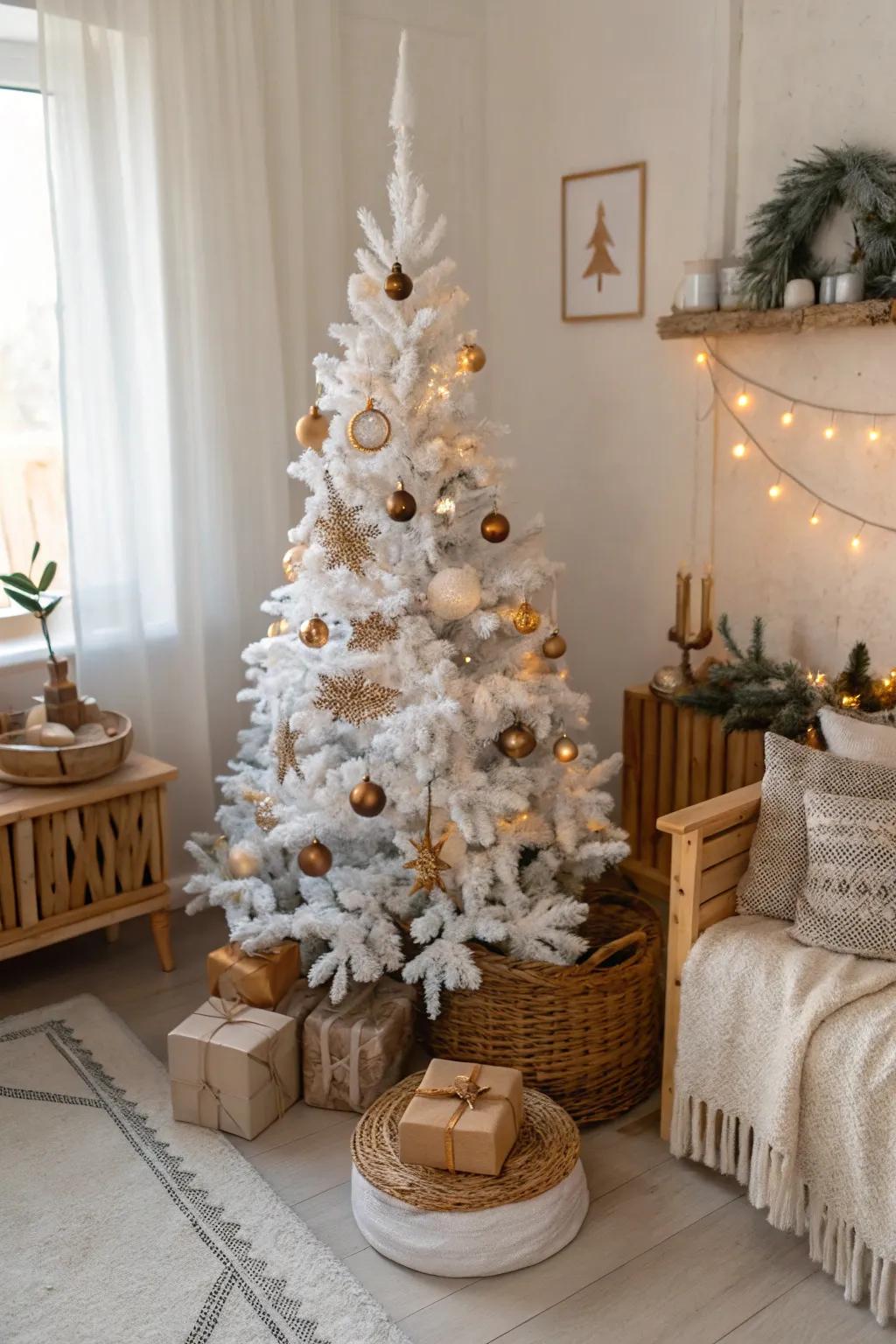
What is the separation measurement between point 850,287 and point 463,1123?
197 centimetres

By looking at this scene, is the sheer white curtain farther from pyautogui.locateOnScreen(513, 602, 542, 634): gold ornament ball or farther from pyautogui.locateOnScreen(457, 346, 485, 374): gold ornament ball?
pyautogui.locateOnScreen(513, 602, 542, 634): gold ornament ball

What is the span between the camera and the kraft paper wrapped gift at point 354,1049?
2480mm

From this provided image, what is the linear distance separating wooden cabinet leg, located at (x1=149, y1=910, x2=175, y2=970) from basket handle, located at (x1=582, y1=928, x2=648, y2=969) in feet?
3.77

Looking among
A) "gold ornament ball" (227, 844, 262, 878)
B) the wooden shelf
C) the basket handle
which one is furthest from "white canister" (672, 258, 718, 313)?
"gold ornament ball" (227, 844, 262, 878)

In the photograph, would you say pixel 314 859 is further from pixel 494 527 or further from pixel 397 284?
pixel 397 284

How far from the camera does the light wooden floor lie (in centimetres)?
197

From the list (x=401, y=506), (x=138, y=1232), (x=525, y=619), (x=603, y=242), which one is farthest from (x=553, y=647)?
(x=603, y=242)

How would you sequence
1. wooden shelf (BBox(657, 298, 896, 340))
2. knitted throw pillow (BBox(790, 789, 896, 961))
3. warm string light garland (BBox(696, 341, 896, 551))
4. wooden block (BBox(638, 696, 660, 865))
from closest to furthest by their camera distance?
knitted throw pillow (BBox(790, 789, 896, 961))
wooden shelf (BBox(657, 298, 896, 340))
warm string light garland (BBox(696, 341, 896, 551))
wooden block (BBox(638, 696, 660, 865))

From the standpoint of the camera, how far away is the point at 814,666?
3207mm

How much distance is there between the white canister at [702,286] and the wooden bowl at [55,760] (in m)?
1.79

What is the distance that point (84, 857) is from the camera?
2938mm

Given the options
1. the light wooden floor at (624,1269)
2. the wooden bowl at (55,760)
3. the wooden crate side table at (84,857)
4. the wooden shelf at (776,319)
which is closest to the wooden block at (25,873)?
the wooden crate side table at (84,857)

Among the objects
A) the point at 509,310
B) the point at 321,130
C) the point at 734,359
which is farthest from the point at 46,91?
the point at 734,359

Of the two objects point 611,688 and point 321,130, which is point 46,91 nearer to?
point 321,130
